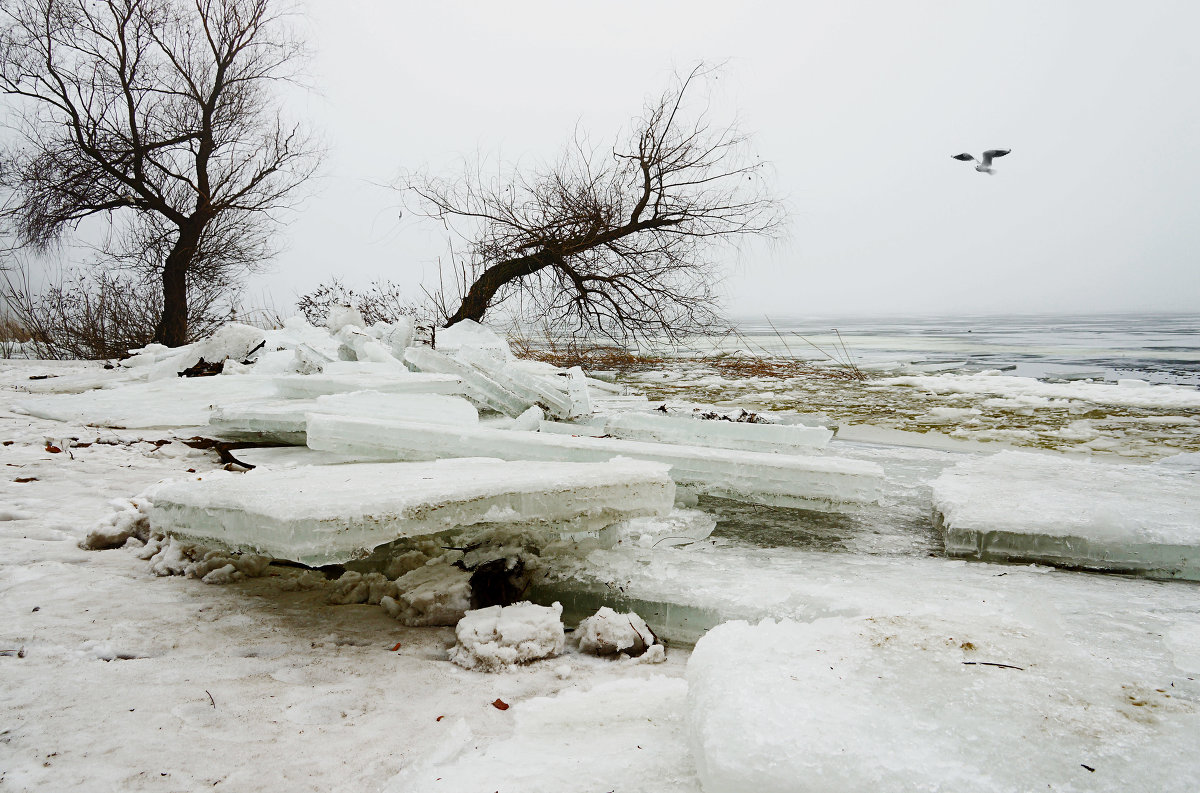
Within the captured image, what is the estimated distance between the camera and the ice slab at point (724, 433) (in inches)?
122

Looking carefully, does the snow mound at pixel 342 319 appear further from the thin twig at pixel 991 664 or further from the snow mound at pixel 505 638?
the thin twig at pixel 991 664

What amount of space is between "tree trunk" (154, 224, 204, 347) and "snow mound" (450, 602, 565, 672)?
410 inches

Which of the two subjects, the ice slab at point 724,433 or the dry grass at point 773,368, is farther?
the dry grass at point 773,368

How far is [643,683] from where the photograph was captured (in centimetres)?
138

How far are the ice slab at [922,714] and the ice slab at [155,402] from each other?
355 centimetres

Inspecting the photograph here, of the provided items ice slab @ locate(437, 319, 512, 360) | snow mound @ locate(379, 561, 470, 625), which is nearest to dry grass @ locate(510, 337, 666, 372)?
ice slab @ locate(437, 319, 512, 360)

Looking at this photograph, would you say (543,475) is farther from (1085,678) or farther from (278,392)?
(278,392)

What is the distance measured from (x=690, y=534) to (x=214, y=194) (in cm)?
1074

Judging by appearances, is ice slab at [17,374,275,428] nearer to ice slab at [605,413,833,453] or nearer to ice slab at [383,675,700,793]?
ice slab at [605,413,833,453]

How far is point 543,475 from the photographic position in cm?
175

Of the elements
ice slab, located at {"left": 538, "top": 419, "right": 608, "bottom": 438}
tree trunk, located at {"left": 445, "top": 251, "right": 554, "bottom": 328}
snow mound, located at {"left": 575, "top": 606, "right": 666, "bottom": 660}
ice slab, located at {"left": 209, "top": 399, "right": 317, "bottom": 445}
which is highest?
tree trunk, located at {"left": 445, "top": 251, "right": 554, "bottom": 328}

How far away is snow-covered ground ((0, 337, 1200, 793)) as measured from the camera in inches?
35.6

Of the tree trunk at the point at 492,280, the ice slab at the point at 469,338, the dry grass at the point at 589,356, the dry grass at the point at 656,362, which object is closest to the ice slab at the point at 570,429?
the ice slab at the point at 469,338

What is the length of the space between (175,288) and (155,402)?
7167 millimetres
